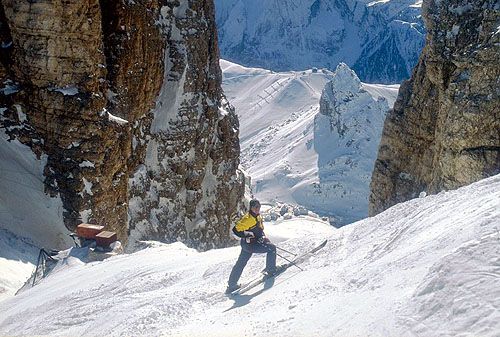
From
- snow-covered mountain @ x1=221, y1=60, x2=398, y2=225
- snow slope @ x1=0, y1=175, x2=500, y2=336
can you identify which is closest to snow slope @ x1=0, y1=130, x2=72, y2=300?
snow slope @ x1=0, y1=175, x2=500, y2=336

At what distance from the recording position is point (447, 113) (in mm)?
23141

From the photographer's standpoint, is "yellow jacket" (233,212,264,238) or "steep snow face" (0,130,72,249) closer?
"yellow jacket" (233,212,264,238)

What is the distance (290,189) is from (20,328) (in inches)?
4990

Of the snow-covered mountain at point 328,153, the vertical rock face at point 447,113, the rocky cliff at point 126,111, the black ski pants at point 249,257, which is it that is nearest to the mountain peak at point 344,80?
the snow-covered mountain at point 328,153

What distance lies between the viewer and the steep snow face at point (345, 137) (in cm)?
13824

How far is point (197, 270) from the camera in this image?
1352 cm

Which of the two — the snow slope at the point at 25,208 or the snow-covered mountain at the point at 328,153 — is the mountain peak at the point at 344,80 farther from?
the snow slope at the point at 25,208

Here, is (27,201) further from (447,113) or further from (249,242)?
(447,113)

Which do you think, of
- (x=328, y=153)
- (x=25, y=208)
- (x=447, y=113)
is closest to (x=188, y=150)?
(x=25, y=208)

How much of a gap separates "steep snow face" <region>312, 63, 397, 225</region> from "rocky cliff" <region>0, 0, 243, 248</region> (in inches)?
3787

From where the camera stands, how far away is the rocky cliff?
26.1 metres

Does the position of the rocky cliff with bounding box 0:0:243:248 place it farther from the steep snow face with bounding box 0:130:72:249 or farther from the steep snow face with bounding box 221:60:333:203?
the steep snow face with bounding box 221:60:333:203

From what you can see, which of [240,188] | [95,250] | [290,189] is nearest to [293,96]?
[290,189]

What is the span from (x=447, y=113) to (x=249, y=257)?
1468 centimetres
